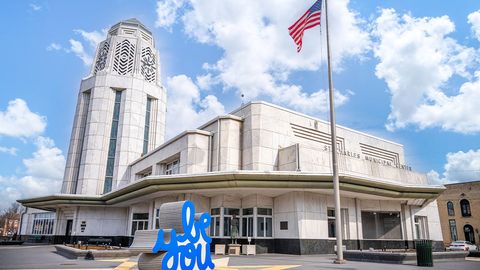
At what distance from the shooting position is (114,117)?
48.4 m

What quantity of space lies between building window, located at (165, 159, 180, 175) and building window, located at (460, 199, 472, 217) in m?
48.4

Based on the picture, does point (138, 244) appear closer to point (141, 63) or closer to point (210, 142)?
point (210, 142)

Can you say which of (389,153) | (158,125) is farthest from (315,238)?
(158,125)

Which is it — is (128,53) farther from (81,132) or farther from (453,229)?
(453,229)

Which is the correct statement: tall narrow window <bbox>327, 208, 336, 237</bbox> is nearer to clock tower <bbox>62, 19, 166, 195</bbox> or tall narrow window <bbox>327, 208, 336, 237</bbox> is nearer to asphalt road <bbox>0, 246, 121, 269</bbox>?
asphalt road <bbox>0, 246, 121, 269</bbox>

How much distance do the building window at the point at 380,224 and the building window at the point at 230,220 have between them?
12998mm

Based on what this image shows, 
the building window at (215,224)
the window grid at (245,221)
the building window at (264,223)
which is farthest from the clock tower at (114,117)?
the building window at (264,223)

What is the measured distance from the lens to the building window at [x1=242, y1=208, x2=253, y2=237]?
85.4 feet

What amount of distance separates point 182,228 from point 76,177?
42.8 meters

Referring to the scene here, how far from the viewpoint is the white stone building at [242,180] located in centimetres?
2444

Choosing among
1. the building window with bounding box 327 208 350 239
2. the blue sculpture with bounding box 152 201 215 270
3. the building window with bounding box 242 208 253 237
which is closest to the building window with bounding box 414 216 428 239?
the building window with bounding box 327 208 350 239

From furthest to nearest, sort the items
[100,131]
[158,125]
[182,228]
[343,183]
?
1. [158,125]
2. [100,131]
3. [343,183]
4. [182,228]

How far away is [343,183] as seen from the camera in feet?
77.2

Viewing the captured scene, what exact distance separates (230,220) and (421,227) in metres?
18.6
